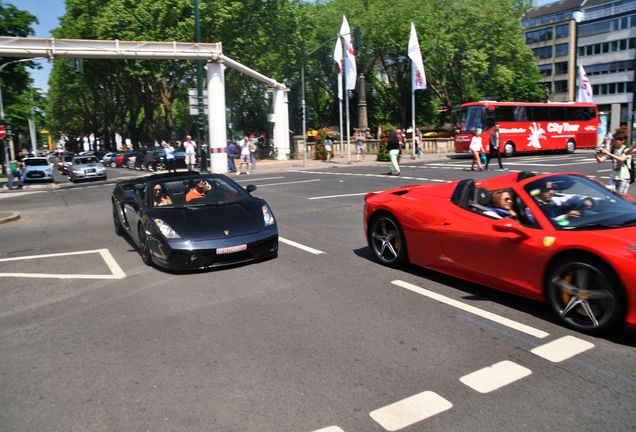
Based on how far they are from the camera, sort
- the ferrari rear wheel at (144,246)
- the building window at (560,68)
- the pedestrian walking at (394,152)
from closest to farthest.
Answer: the ferrari rear wheel at (144,246) → the pedestrian walking at (394,152) → the building window at (560,68)

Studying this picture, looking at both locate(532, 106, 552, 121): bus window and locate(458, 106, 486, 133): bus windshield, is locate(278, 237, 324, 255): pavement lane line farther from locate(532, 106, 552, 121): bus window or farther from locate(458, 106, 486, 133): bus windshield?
locate(532, 106, 552, 121): bus window

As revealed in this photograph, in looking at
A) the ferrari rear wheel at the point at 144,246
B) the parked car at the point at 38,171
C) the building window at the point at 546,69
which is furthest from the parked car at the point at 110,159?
the building window at the point at 546,69

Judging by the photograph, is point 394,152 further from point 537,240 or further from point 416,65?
point 537,240

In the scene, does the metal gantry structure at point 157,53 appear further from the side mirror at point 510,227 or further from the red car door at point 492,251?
the side mirror at point 510,227

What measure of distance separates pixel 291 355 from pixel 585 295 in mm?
2525

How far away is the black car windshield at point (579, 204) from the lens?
487cm

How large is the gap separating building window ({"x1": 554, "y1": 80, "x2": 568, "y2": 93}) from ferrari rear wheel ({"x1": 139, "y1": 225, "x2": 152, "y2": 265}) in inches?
3604

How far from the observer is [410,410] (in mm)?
3387

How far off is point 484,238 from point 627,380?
6.30 ft

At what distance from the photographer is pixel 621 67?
77.2 m

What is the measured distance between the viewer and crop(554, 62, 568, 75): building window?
3371 inches

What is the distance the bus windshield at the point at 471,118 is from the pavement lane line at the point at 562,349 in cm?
2832

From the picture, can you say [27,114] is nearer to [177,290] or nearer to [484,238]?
[177,290]

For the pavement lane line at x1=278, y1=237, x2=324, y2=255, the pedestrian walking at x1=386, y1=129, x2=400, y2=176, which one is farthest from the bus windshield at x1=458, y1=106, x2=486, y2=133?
the pavement lane line at x1=278, y1=237, x2=324, y2=255
